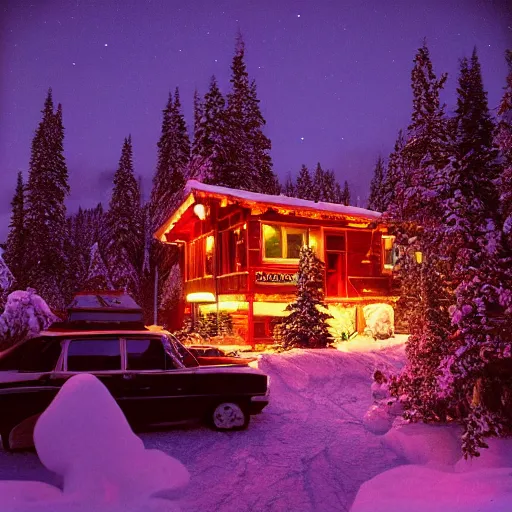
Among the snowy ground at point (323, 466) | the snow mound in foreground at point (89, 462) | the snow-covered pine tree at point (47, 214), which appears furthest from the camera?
the snow-covered pine tree at point (47, 214)

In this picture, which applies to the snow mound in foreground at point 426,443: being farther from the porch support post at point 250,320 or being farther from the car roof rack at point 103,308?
the porch support post at point 250,320

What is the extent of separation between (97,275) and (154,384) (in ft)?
133

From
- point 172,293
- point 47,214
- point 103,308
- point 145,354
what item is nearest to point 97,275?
point 47,214

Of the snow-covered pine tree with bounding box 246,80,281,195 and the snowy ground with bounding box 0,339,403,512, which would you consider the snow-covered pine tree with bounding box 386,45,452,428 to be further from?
the snow-covered pine tree with bounding box 246,80,281,195

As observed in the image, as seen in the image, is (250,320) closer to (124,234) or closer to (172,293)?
(172,293)

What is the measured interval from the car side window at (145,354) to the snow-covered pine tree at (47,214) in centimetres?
3436

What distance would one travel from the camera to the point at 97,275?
47875 millimetres

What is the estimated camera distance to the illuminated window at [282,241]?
2308 cm

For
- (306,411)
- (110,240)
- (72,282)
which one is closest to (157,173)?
(110,240)

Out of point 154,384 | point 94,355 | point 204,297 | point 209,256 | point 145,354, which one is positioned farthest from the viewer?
point 209,256

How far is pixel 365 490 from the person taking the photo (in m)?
5.95

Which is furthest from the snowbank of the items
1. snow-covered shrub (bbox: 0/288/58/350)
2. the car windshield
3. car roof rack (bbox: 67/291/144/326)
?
snow-covered shrub (bbox: 0/288/58/350)

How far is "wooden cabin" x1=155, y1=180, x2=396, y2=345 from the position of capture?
22406mm

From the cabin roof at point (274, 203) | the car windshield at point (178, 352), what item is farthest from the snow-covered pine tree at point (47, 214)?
the car windshield at point (178, 352)
